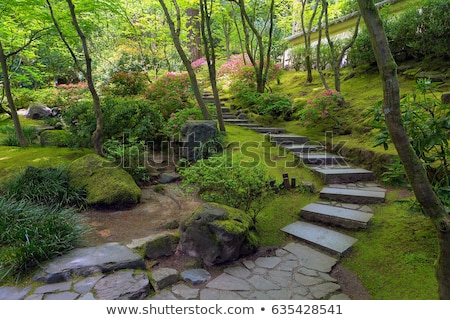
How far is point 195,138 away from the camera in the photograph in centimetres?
623

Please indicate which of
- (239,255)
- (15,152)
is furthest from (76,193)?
(15,152)

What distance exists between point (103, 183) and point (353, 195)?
13.4ft

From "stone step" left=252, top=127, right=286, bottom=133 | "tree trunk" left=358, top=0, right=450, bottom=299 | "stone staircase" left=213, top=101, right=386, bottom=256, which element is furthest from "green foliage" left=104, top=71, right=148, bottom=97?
"tree trunk" left=358, top=0, right=450, bottom=299

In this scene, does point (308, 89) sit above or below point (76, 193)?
above

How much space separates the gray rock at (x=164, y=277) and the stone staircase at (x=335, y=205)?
1633 mm

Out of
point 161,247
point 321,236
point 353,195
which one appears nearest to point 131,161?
point 161,247

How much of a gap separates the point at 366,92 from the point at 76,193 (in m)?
7.62

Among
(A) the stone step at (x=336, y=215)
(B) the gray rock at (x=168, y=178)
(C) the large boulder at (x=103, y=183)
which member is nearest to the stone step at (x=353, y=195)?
(A) the stone step at (x=336, y=215)

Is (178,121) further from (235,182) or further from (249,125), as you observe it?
(235,182)

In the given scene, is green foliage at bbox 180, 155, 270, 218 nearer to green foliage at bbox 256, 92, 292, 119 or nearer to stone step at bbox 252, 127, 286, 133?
stone step at bbox 252, 127, 286, 133

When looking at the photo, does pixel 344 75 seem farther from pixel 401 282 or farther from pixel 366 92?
pixel 401 282

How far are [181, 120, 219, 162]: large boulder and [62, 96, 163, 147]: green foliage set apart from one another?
1090 mm

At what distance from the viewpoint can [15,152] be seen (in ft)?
21.6

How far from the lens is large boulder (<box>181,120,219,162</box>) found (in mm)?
6199
